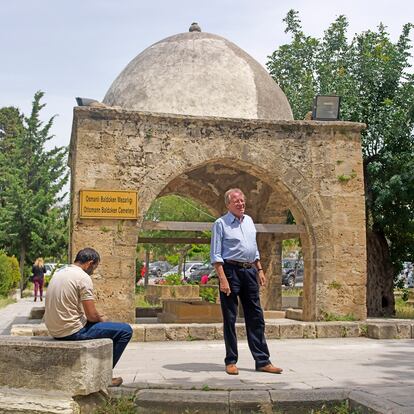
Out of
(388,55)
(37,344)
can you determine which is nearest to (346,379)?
(37,344)

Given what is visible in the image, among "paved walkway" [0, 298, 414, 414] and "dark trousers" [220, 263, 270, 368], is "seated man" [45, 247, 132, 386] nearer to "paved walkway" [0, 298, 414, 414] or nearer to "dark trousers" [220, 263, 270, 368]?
"paved walkway" [0, 298, 414, 414]

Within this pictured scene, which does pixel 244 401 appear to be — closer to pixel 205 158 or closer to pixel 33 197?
pixel 205 158

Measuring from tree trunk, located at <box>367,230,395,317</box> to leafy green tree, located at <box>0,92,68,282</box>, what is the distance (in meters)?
14.9

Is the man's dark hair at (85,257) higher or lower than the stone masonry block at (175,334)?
higher

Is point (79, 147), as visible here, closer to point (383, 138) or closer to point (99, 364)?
point (99, 364)

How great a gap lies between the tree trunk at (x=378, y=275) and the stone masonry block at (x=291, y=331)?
6.47 metres

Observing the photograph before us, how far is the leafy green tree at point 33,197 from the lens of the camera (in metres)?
25.3

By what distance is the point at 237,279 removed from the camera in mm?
5891

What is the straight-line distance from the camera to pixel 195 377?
5562 mm

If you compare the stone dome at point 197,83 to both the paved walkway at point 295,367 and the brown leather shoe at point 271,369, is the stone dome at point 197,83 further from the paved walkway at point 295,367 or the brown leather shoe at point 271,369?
the brown leather shoe at point 271,369

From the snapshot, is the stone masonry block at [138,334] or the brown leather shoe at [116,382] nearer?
the brown leather shoe at [116,382]

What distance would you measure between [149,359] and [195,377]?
135 centimetres

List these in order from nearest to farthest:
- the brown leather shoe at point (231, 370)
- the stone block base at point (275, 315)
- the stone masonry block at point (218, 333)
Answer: the brown leather shoe at point (231, 370), the stone masonry block at point (218, 333), the stone block base at point (275, 315)

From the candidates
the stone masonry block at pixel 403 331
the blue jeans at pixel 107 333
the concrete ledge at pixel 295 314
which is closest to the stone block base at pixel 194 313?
the concrete ledge at pixel 295 314
